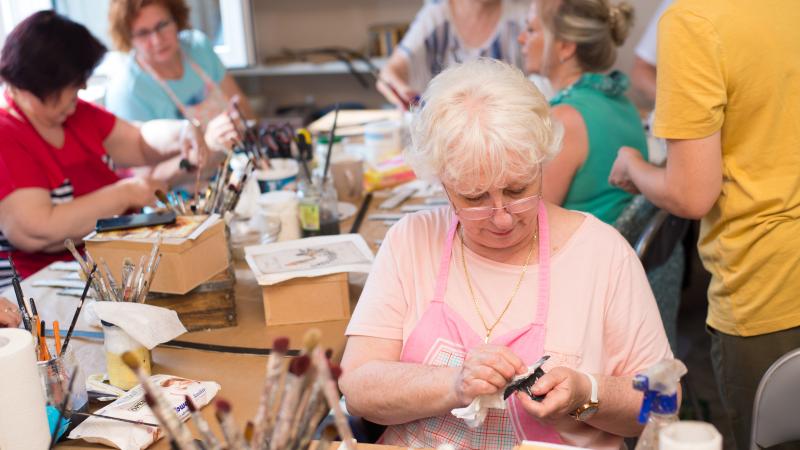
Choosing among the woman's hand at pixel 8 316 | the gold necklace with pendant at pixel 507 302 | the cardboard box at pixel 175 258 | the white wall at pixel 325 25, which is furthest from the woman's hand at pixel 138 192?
Answer: the white wall at pixel 325 25

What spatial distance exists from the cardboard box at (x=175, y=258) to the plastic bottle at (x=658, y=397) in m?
1.08

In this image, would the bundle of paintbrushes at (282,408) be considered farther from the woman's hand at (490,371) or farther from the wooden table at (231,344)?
the wooden table at (231,344)

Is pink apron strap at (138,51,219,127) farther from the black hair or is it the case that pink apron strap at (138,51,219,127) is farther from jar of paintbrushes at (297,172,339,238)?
jar of paintbrushes at (297,172,339,238)

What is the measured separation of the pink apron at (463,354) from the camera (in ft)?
4.92

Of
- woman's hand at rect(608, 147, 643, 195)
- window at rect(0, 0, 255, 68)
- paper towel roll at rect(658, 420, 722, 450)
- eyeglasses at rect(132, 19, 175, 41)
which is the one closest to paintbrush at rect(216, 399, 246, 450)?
paper towel roll at rect(658, 420, 722, 450)

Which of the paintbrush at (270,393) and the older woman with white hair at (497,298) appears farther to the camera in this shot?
Answer: the older woman with white hair at (497,298)

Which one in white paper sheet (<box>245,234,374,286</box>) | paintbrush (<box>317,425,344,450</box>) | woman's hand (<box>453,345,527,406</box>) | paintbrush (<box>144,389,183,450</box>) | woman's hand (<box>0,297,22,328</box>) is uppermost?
paintbrush (<box>144,389,183,450</box>)

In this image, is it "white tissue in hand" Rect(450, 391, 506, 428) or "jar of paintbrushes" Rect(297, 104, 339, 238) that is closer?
"white tissue in hand" Rect(450, 391, 506, 428)

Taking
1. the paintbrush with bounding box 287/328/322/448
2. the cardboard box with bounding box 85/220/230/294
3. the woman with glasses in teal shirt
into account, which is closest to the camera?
the paintbrush with bounding box 287/328/322/448

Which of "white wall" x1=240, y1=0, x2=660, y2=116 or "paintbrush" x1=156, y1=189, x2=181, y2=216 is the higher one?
"paintbrush" x1=156, y1=189, x2=181, y2=216

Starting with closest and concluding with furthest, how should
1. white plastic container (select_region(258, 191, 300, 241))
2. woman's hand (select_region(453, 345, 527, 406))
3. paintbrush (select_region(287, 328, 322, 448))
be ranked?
paintbrush (select_region(287, 328, 322, 448)), woman's hand (select_region(453, 345, 527, 406)), white plastic container (select_region(258, 191, 300, 241))

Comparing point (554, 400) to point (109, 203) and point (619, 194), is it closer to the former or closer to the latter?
point (619, 194)

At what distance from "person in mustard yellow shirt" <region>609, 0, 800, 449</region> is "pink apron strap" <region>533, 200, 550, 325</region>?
325 millimetres

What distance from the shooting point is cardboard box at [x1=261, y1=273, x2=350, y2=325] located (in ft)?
6.00
